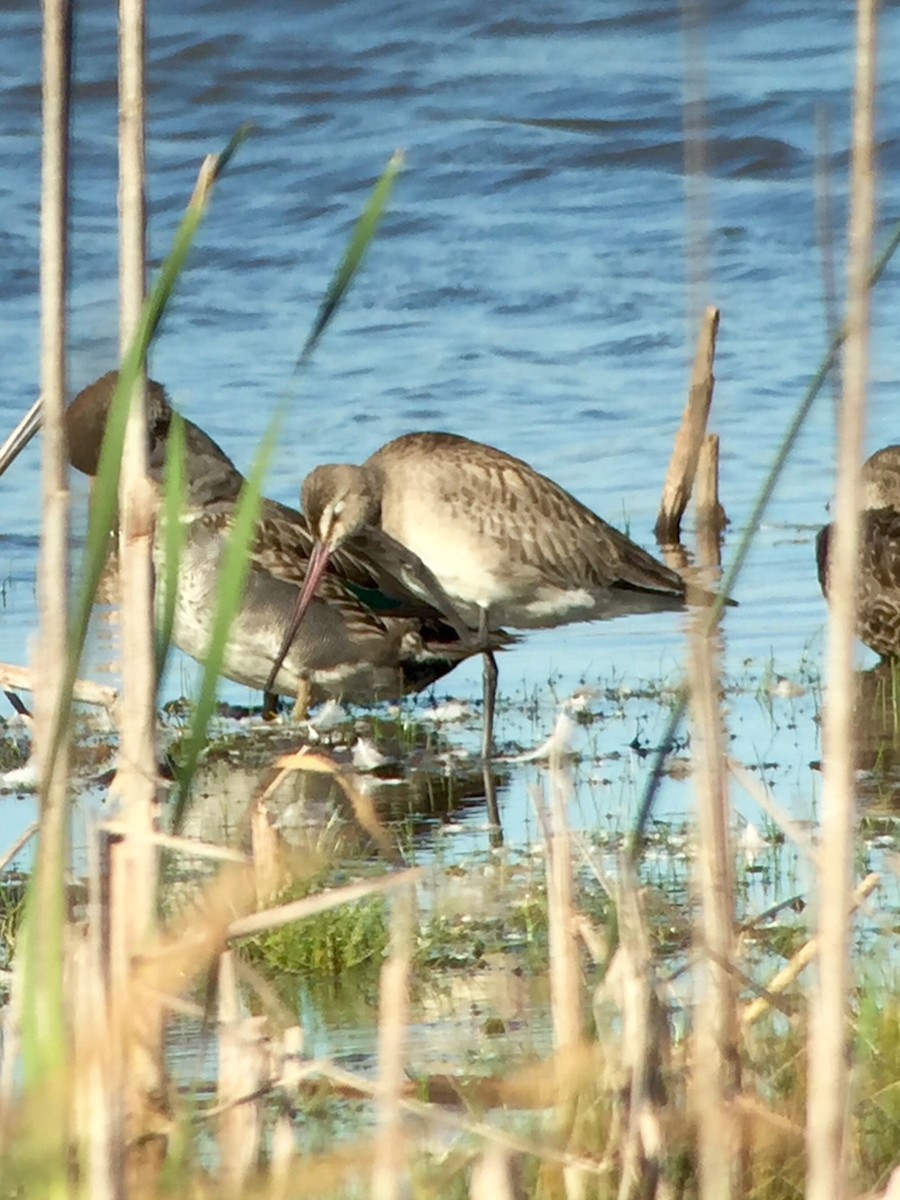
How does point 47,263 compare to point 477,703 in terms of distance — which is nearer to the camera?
point 47,263

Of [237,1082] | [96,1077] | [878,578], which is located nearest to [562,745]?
[878,578]

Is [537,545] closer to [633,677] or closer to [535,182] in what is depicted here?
[633,677]

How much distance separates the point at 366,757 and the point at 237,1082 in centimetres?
388

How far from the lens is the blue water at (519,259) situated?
A: 8477 mm

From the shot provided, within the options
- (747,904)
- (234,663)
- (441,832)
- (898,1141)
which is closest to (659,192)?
(234,663)

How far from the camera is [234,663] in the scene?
26.0ft

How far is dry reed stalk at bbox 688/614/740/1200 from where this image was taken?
2572mm

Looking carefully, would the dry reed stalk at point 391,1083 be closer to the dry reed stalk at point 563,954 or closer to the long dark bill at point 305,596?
the dry reed stalk at point 563,954

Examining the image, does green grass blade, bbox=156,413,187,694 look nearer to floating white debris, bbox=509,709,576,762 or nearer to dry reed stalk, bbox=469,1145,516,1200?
dry reed stalk, bbox=469,1145,516,1200

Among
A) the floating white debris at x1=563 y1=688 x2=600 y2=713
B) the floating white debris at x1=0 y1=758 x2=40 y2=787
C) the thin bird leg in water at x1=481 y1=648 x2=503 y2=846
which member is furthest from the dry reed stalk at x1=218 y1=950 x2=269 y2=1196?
the floating white debris at x1=563 y1=688 x2=600 y2=713

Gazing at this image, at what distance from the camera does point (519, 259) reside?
44.7 ft

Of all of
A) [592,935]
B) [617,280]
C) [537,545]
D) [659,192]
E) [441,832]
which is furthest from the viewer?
[659,192]

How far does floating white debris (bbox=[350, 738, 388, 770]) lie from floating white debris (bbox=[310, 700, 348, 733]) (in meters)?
0.54

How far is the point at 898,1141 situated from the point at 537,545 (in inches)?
206
